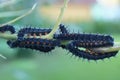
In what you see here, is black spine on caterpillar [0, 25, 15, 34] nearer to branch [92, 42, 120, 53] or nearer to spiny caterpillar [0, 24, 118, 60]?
spiny caterpillar [0, 24, 118, 60]

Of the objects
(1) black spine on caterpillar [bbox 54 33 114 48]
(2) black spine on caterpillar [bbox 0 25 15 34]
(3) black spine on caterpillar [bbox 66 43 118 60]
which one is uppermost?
(1) black spine on caterpillar [bbox 54 33 114 48]

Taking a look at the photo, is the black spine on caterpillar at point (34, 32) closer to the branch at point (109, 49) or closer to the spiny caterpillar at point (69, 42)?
the spiny caterpillar at point (69, 42)

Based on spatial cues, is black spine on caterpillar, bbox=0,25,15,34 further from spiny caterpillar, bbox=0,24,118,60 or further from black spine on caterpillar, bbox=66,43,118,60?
black spine on caterpillar, bbox=66,43,118,60

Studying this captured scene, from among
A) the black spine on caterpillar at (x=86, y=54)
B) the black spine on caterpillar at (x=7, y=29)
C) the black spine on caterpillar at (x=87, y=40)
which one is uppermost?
the black spine on caterpillar at (x=87, y=40)

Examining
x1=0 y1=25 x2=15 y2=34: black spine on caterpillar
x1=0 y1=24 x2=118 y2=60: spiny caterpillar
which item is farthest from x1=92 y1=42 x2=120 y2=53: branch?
x1=0 y1=25 x2=15 y2=34: black spine on caterpillar

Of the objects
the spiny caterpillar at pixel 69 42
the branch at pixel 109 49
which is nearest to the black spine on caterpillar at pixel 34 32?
the spiny caterpillar at pixel 69 42

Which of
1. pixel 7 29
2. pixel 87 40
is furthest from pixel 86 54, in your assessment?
pixel 7 29

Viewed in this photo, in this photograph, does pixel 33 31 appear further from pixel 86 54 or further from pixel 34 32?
pixel 86 54

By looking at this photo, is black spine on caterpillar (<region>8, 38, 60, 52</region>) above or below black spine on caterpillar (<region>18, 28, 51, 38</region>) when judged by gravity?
below
